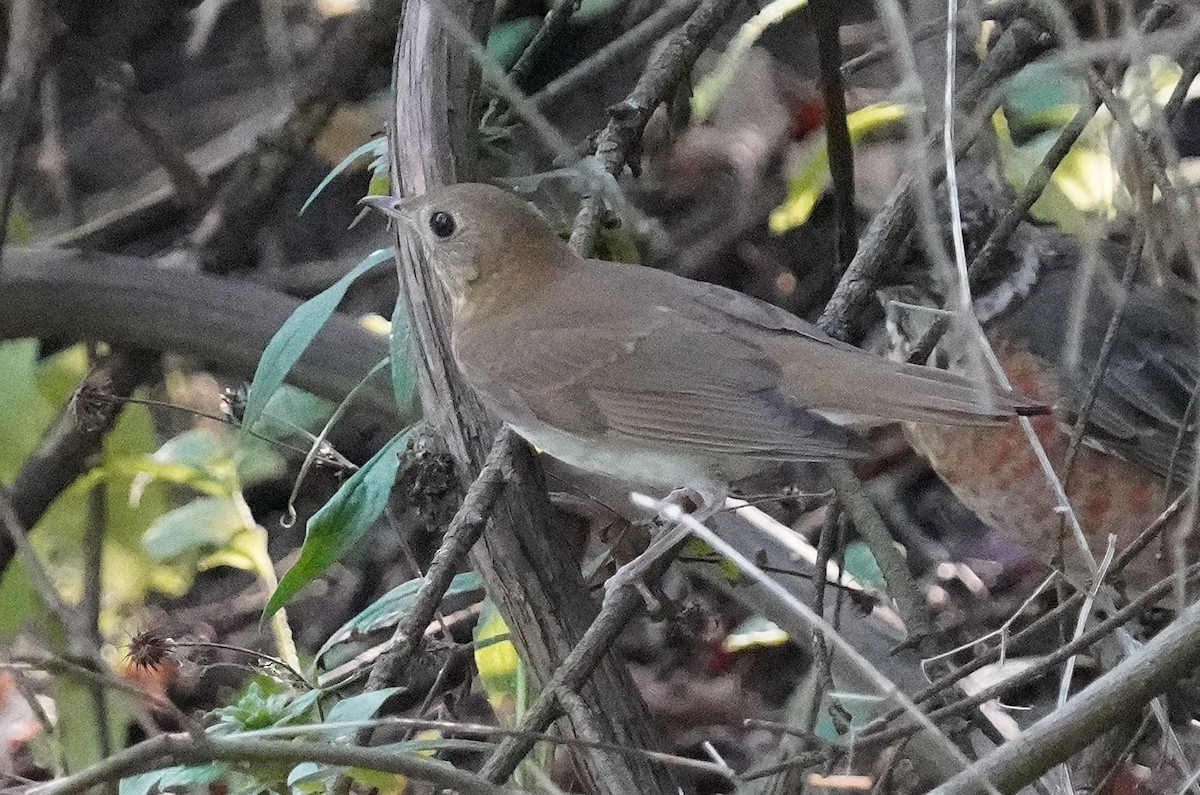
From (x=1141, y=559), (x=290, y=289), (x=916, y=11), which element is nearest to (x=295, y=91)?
(x=290, y=289)

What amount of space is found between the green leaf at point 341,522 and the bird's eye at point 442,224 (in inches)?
16.3

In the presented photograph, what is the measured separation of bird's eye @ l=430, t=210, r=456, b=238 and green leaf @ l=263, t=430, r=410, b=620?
0.41 meters

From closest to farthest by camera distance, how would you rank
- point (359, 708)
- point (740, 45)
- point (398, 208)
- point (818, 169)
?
point (359, 708) → point (398, 208) → point (740, 45) → point (818, 169)

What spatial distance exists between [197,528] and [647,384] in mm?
999

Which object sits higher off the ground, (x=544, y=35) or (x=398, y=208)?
(x=544, y=35)

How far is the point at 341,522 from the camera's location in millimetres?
2102

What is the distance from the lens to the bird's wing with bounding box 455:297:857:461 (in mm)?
2154

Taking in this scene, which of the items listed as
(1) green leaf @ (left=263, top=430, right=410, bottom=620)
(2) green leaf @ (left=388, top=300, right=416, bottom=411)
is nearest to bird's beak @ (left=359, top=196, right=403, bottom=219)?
(2) green leaf @ (left=388, top=300, right=416, bottom=411)

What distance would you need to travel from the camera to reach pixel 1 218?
252 cm

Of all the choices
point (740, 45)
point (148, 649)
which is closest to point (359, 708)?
point (148, 649)

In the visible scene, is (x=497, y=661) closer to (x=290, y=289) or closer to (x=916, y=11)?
(x=916, y=11)

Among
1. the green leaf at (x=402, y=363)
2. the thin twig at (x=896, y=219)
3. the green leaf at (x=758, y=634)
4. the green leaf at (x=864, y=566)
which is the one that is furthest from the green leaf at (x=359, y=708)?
the green leaf at (x=758, y=634)

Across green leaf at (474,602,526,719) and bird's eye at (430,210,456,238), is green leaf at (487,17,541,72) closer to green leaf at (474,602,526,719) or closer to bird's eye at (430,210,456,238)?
bird's eye at (430,210,456,238)

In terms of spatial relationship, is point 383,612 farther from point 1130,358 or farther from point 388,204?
point 1130,358
